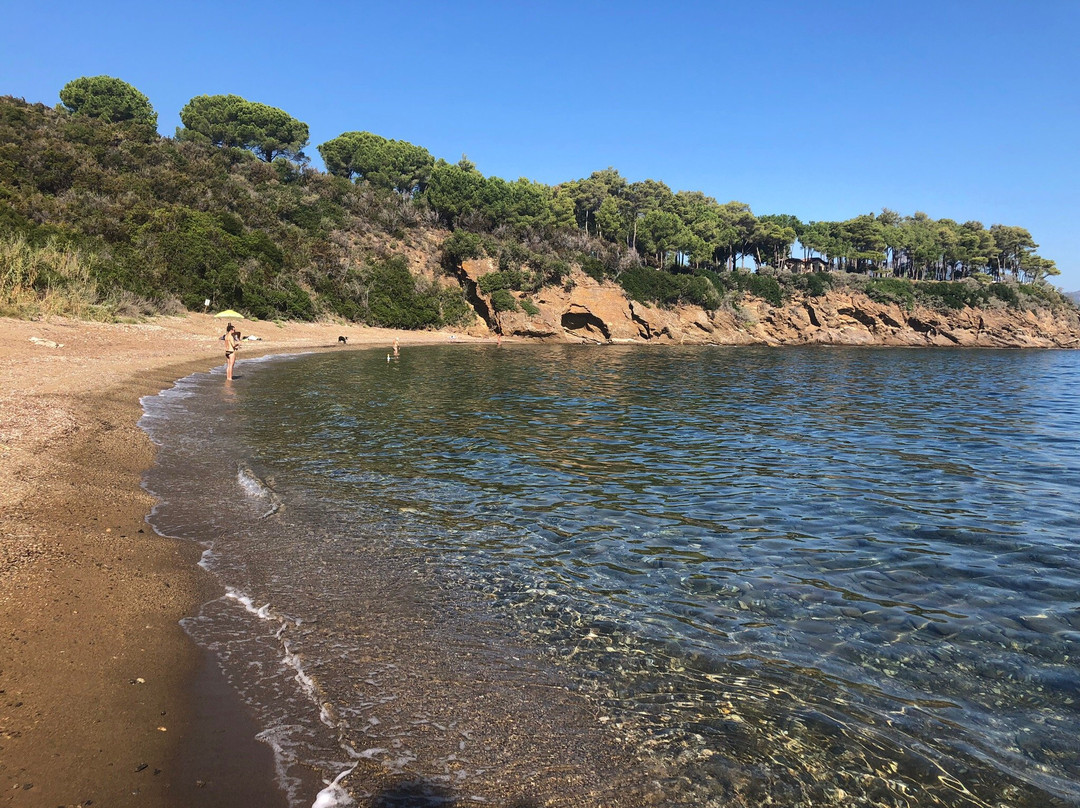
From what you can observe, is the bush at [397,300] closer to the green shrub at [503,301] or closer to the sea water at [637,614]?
the green shrub at [503,301]

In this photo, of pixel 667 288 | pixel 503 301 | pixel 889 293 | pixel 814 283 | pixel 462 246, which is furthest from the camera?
pixel 889 293

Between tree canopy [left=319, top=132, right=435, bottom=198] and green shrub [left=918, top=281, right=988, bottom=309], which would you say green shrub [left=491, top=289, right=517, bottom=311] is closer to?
tree canopy [left=319, top=132, right=435, bottom=198]

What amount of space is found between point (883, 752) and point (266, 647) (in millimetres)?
4153

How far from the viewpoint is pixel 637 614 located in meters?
5.28

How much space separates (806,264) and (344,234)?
6370 centimetres

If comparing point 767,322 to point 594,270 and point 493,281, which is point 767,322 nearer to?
point 594,270

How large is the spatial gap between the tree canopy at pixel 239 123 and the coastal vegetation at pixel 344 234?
211 mm

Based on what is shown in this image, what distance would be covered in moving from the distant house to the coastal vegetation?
35cm

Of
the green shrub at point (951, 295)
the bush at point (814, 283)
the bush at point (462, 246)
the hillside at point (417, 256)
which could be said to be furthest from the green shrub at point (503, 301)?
the green shrub at point (951, 295)

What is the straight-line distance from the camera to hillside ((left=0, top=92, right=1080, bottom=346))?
123 ft

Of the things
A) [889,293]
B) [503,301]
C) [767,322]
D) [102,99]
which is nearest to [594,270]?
[503,301]

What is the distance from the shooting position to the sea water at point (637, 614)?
343 centimetres

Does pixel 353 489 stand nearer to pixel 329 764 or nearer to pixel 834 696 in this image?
pixel 329 764

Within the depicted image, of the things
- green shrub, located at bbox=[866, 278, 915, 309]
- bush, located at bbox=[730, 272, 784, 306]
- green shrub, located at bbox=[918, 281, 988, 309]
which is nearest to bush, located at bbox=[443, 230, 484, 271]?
bush, located at bbox=[730, 272, 784, 306]
